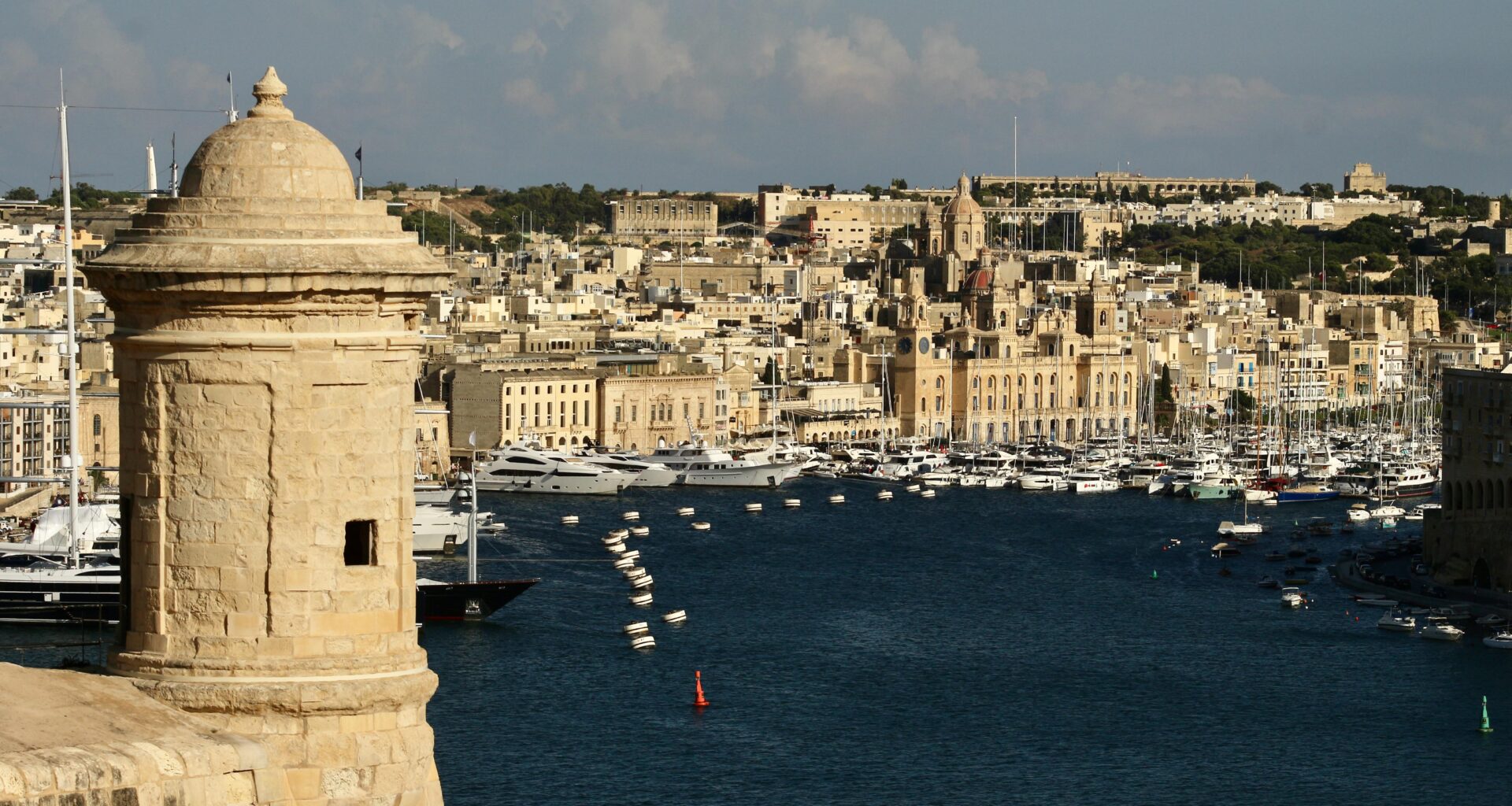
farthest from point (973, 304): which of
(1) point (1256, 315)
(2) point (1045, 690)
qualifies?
(2) point (1045, 690)

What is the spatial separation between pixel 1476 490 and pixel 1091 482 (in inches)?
773

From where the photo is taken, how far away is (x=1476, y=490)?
33.2 m

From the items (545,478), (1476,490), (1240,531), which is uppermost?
(1476,490)

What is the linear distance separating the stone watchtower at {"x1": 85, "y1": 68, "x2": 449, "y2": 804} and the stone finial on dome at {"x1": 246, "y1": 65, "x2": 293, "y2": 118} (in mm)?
50

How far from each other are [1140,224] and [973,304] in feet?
154

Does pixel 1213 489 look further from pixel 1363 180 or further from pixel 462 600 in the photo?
pixel 1363 180

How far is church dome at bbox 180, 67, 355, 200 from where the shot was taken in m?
4.41

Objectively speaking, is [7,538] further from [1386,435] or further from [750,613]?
[1386,435]

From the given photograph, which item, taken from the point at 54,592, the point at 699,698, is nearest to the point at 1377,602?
the point at 699,698

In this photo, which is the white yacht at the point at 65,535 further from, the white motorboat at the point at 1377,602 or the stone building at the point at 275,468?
the stone building at the point at 275,468

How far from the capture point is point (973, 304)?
74625 mm

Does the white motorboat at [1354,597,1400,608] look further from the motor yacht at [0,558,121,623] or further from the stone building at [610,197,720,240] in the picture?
the stone building at [610,197,720,240]

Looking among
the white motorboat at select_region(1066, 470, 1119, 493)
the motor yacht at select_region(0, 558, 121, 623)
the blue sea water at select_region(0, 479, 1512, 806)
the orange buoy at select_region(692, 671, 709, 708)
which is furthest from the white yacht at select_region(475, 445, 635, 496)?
the orange buoy at select_region(692, 671, 709, 708)

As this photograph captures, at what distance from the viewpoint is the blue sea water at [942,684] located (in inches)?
869
